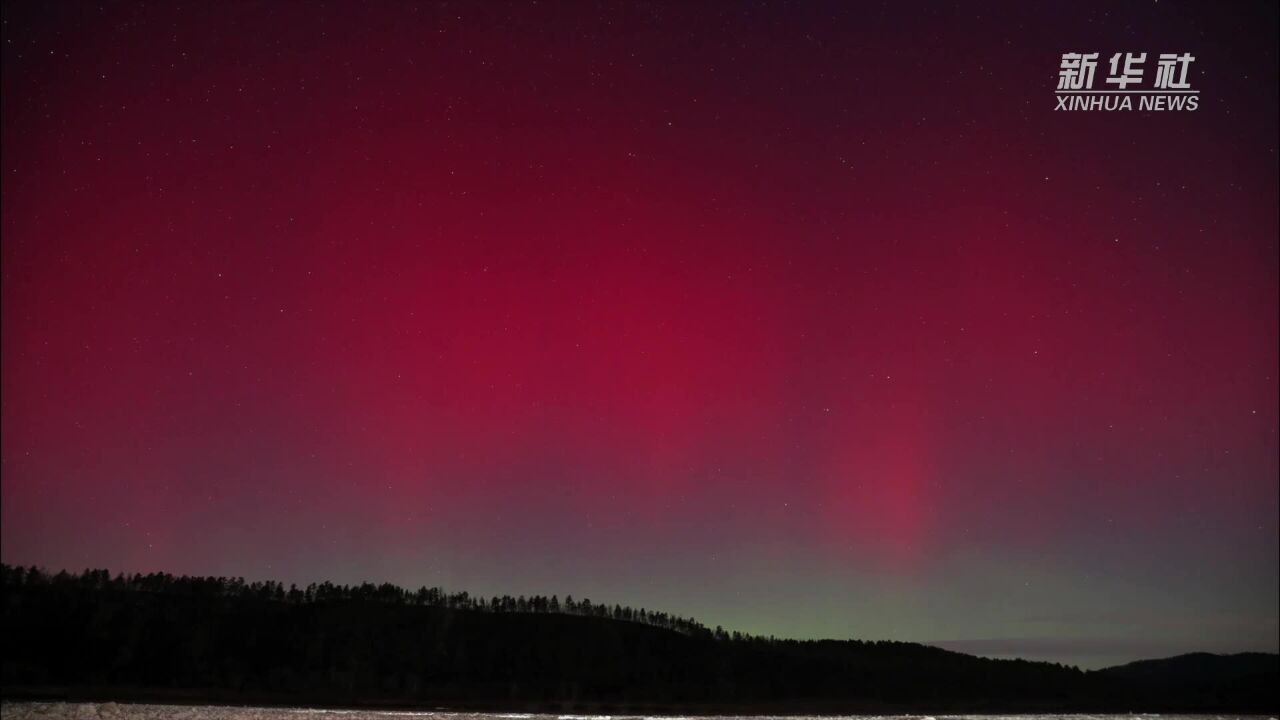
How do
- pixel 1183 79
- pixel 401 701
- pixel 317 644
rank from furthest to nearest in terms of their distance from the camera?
1. pixel 317 644
2. pixel 401 701
3. pixel 1183 79

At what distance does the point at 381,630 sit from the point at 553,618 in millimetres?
6528

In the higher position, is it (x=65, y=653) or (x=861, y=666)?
(x=861, y=666)

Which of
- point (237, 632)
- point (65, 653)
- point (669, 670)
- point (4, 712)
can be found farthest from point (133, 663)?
point (669, 670)

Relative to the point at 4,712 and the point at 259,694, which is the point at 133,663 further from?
the point at 4,712

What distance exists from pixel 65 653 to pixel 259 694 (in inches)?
339

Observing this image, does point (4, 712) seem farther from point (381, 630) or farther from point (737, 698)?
point (737, 698)

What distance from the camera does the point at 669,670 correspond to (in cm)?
3856

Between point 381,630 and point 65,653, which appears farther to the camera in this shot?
point 381,630

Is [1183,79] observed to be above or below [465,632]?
above

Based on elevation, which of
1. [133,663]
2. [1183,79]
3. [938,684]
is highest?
[1183,79]

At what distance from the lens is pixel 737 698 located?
35094 millimetres

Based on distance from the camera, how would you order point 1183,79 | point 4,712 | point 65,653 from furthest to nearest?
point 65,653 → point 1183,79 → point 4,712

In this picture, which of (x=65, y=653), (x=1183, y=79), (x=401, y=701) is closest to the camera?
(x=1183, y=79)

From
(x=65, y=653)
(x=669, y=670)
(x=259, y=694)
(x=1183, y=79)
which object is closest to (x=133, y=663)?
(x=65, y=653)
